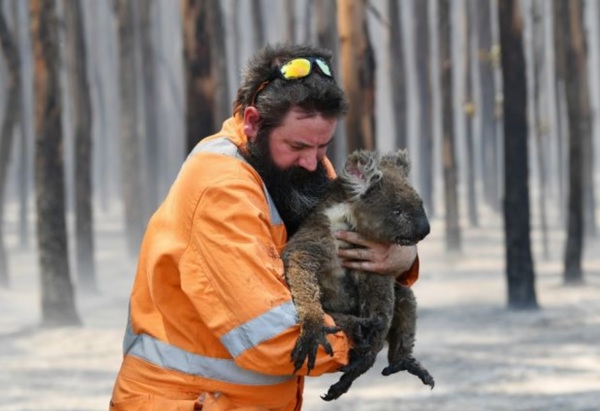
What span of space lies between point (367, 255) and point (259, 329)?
1.39ft

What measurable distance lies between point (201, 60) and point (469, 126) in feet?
48.7

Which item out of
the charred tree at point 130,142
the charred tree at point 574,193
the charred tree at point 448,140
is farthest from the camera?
the charred tree at point 130,142

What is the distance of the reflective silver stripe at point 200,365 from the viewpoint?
3164 millimetres

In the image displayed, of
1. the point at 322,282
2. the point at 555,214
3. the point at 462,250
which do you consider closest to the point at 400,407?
the point at 322,282

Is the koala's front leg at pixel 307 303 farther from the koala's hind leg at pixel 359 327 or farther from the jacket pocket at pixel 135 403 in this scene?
the jacket pocket at pixel 135 403

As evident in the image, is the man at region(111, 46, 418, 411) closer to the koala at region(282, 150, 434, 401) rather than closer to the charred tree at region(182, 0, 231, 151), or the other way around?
the koala at region(282, 150, 434, 401)

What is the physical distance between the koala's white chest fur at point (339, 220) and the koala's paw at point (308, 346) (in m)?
0.28

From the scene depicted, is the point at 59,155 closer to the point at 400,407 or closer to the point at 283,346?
the point at 400,407

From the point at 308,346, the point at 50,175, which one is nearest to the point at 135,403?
the point at 308,346

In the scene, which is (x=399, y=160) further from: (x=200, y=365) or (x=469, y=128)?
(x=469, y=128)

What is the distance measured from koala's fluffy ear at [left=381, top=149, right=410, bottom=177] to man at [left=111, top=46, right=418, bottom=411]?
166 mm

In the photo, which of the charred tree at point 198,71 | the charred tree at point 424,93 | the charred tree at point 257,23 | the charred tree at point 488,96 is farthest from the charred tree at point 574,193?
the charred tree at point 488,96

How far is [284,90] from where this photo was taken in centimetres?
315

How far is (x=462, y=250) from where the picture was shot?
75.3ft
